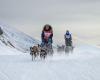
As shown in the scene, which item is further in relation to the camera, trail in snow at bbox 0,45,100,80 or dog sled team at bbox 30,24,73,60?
dog sled team at bbox 30,24,73,60

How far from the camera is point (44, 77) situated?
1952cm

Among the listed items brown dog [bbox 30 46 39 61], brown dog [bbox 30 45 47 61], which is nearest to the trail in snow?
brown dog [bbox 30 45 47 61]

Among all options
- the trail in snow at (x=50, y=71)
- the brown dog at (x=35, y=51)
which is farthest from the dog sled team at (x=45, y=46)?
the trail in snow at (x=50, y=71)

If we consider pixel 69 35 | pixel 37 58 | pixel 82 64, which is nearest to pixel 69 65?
pixel 82 64

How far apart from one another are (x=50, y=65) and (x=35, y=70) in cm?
235

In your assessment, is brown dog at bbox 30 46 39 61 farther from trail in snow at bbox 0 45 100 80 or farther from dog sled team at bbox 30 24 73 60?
trail in snow at bbox 0 45 100 80

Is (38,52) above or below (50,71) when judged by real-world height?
below

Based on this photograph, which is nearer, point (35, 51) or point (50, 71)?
point (50, 71)

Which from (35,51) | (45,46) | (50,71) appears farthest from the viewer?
(45,46)

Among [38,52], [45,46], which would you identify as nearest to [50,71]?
[38,52]

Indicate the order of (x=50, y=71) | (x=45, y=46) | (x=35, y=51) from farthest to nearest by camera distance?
(x=45, y=46)
(x=35, y=51)
(x=50, y=71)

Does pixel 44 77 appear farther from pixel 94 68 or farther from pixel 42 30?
pixel 42 30

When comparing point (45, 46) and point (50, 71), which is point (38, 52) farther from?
point (50, 71)

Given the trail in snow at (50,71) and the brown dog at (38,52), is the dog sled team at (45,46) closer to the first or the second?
the brown dog at (38,52)
